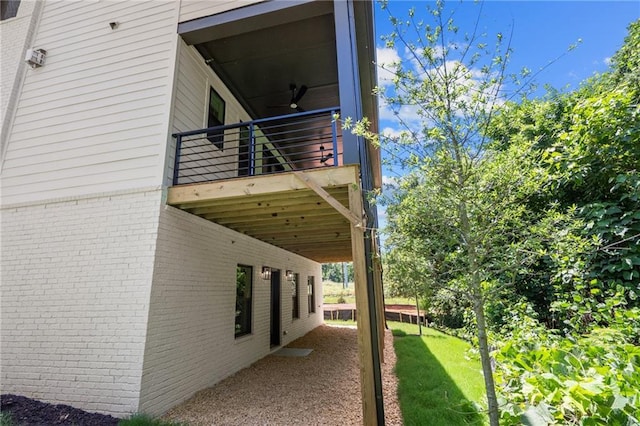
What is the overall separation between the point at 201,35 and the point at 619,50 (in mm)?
8351

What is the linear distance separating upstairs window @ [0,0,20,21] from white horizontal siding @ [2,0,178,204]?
136 cm

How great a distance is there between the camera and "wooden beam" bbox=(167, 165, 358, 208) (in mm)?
4227

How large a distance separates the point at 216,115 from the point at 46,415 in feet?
18.6

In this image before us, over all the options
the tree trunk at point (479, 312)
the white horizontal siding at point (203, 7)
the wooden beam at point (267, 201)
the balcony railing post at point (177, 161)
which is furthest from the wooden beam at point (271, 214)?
the white horizontal siding at point (203, 7)

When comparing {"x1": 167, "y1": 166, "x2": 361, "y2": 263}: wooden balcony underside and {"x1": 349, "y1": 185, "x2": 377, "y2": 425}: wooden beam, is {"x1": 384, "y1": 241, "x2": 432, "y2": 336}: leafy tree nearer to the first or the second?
{"x1": 349, "y1": 185, "x2": 377, "y2": 425}: wooden beam

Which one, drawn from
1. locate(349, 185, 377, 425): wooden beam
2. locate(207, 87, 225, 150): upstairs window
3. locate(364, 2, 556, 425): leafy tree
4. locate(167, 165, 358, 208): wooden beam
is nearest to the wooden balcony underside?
locate(167, 165, 358, 208): wooden beam

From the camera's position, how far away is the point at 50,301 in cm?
461

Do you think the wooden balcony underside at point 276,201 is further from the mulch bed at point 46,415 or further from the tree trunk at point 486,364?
the mulch bed at point 46,415

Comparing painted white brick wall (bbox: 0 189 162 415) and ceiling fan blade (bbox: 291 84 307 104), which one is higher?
ceiling fan blade (bbox: 291 84 307 104)

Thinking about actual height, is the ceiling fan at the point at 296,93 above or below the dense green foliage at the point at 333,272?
above

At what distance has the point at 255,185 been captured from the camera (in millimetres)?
4512

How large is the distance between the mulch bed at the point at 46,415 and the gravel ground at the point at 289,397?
2.72ft

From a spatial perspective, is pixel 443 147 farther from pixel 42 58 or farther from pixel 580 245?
pixel 42 58

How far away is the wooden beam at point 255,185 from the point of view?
4.23 metres
